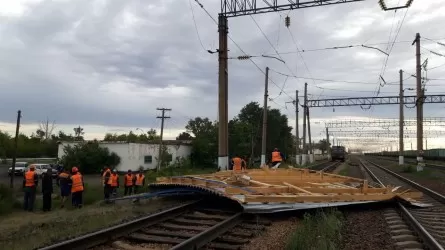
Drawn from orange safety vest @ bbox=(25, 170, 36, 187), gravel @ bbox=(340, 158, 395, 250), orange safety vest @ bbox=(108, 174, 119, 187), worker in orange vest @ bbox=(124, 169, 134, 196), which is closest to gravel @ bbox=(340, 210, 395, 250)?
gravel @ bbox=(340, 158, 395, 250)

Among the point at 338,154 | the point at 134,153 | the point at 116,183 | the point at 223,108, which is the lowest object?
the point at 116,183

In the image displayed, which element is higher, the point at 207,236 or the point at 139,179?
the point at 139,179

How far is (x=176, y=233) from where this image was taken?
9.07 meters

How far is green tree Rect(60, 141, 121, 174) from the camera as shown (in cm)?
5556

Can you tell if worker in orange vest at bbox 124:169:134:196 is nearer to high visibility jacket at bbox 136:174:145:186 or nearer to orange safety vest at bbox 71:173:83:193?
high visibility jacket at bbox 136:174:145:186

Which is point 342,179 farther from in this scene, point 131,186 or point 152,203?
point 131,186

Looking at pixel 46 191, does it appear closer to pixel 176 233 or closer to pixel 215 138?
pixel 176 233

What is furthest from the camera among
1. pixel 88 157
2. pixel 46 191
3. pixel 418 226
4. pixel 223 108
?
pixel 88 157

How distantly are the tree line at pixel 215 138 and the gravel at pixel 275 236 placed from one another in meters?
35.5

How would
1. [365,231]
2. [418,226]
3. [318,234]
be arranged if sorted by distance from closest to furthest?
[318,234]
[418,226]
[365,231]

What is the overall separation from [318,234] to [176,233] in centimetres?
270

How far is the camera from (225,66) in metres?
22.9

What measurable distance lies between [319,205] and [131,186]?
11337 mm

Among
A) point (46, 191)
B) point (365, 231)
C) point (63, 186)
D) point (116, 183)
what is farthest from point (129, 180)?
point (365, 231)
